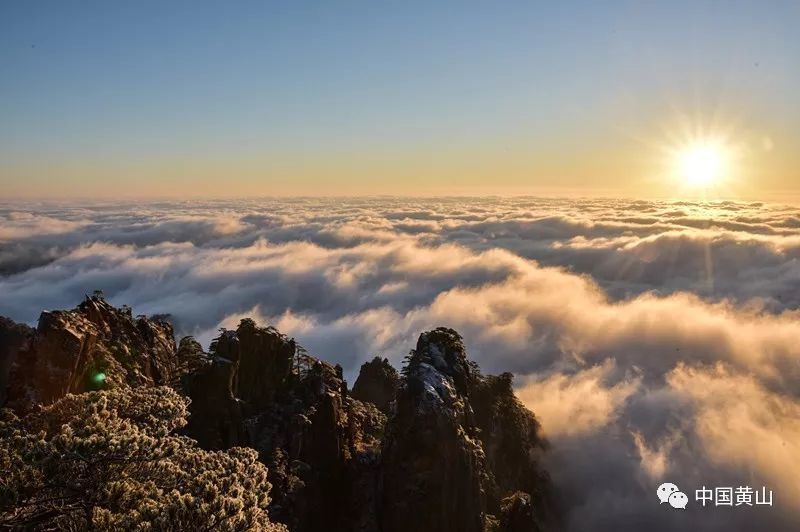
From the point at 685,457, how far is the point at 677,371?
85.1m

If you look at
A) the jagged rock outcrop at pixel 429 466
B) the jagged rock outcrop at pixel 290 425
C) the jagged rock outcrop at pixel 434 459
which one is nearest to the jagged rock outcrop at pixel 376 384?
the jagged rock outcrop at pixel 290 425

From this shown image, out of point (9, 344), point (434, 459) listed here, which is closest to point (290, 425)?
point (434, 459)

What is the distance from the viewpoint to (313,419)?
4078 cm

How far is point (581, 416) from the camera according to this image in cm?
11962

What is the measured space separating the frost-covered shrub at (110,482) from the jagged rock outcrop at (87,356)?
930cm

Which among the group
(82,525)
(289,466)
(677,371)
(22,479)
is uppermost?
(22,479)

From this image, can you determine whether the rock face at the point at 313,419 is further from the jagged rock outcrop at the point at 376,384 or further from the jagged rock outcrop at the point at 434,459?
the jagged rock outcrop at the point at 376,384

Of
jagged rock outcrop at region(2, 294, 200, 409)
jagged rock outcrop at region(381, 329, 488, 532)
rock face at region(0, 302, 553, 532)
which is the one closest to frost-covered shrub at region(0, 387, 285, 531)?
jagged rock outcrop at region(2, 294, 200, 409)

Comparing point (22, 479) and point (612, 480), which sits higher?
point (22, 479)

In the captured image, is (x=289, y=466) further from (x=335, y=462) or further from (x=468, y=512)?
(x=468, y=512)

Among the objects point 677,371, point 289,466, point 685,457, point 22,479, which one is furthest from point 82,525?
point 677,371

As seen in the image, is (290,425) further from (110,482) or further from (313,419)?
(110,482)

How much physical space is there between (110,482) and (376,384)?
6391 cm

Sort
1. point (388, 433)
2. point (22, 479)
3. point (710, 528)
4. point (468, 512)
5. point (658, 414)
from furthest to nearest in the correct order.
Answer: point (658, 414)
point (710, 528)
point (388, 433)
point (468, 512)
point (22, 479)
